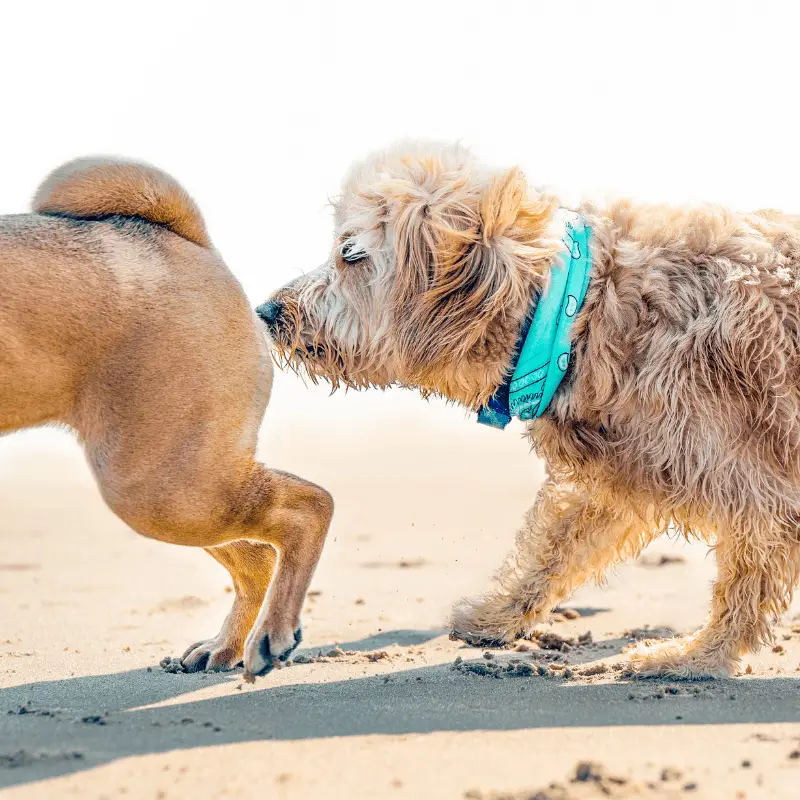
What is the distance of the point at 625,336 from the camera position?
13.5 ft

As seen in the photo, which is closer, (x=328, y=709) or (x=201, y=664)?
(x=328, y=709)

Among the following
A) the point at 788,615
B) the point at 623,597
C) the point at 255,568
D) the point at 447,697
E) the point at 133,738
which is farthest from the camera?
the point at 623,597

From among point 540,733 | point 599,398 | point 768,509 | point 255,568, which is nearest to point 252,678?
point 255,568

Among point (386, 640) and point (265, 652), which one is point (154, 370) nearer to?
point (265, 652)

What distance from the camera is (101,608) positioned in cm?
626

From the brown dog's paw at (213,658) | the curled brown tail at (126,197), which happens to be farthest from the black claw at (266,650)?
the curled brown tail at (126,197)

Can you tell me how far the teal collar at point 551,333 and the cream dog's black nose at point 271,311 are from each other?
3.28 feet

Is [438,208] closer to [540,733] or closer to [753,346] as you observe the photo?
[753,346]

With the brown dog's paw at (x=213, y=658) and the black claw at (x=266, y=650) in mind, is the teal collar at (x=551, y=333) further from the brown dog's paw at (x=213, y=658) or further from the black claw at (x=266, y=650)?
the brown dog's paw at (x=213, y=658)

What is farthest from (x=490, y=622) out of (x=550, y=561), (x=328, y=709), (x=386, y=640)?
(x=328, y=709)

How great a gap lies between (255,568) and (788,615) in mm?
2832

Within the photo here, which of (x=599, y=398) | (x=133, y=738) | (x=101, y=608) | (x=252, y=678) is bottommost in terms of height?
(x=101, y=608)

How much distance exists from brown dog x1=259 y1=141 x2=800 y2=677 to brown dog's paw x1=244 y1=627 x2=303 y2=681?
1.11 meters

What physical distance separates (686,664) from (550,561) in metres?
1.00
